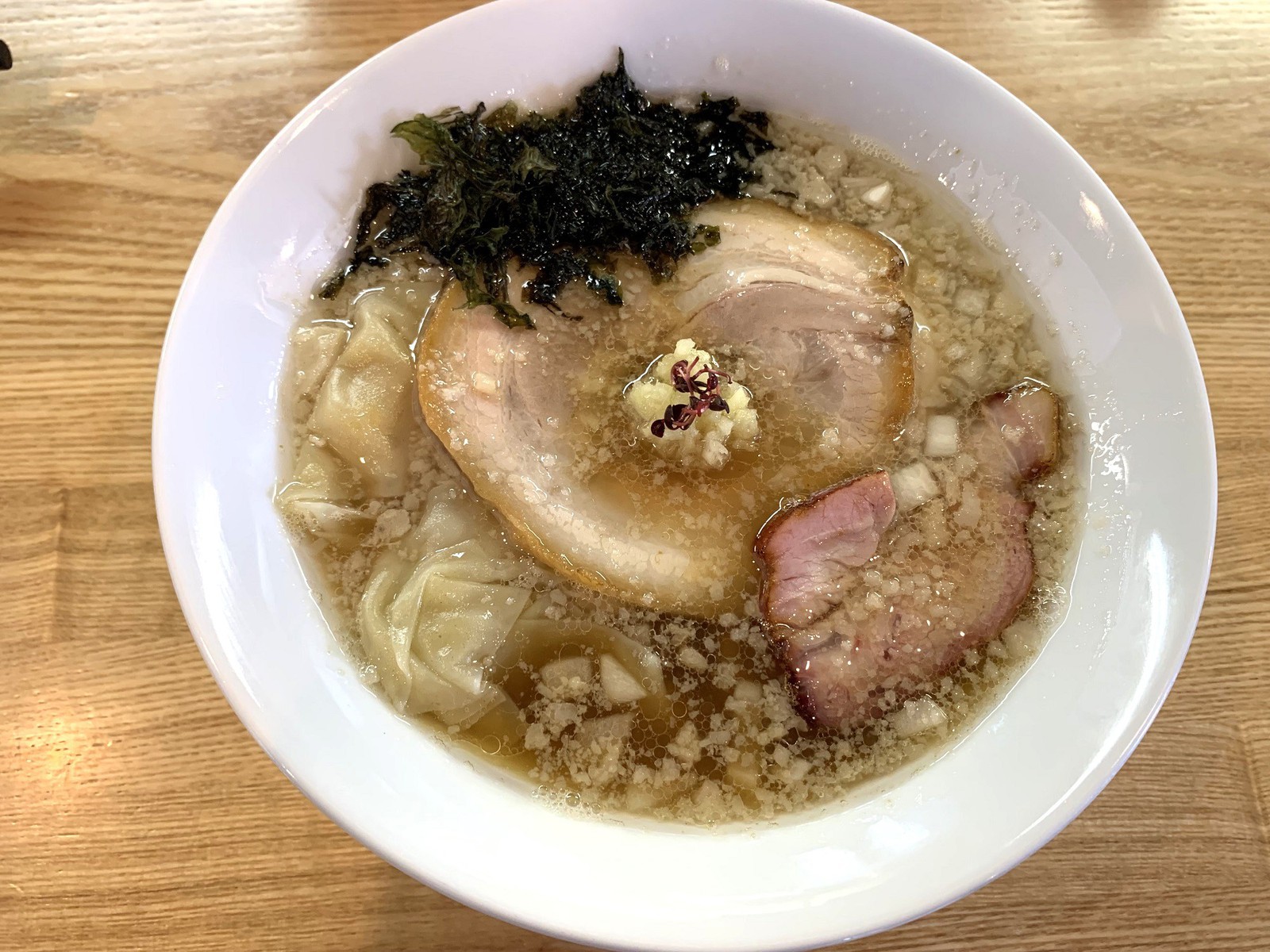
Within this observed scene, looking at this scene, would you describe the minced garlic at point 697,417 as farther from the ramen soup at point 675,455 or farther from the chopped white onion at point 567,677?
the chopped white onion at point 567,677

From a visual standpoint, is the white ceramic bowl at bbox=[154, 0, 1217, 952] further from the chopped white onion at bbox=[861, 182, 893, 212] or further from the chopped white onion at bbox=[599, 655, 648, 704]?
the chopped white onion at bbox=[599, 655, 648, 704]

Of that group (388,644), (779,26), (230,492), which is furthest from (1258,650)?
(230,492)

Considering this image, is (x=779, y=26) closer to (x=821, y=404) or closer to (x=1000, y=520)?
(x=821, y=404)

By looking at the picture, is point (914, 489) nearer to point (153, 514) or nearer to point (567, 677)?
point (567, 677)

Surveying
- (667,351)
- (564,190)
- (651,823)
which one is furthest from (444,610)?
(564,190)

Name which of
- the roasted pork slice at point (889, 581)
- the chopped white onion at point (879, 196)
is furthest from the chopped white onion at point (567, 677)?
the chopped white onion at point (879, 196)

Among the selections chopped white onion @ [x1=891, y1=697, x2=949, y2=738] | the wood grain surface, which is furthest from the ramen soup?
the wood grain surface
